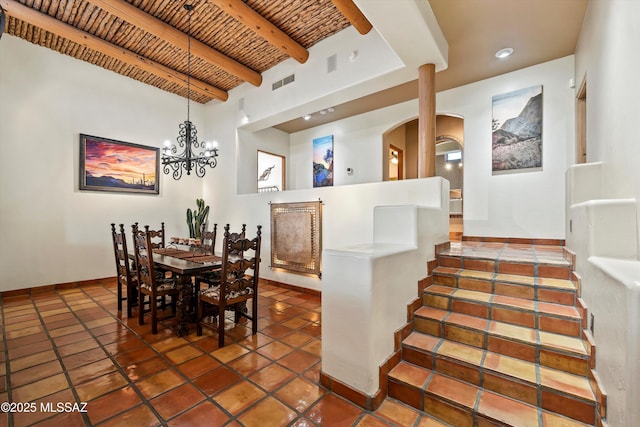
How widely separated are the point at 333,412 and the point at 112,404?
Answer: 148 centimetres

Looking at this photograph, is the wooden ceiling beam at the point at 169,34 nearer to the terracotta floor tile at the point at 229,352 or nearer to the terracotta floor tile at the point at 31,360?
the terracotta floor tile at the point at 31,360

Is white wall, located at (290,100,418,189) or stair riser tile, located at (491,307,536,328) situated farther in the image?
white wall, located at (290,100,418,189)

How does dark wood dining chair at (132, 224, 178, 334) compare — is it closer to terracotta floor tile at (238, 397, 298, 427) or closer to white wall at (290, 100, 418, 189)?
terracotta floor tile at (238, 397, 298, 427)

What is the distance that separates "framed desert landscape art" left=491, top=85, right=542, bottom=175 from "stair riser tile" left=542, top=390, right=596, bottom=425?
3.67 meters

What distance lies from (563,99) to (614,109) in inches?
94.6

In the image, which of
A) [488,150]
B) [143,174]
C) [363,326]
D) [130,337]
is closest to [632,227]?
[363,326]

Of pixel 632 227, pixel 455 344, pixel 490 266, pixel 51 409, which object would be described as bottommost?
pixel 51 409

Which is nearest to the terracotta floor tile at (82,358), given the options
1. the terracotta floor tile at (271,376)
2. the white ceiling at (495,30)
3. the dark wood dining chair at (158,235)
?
the dark wood dining chair at (158,235)

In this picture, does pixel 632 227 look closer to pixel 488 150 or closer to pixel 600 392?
pixel 600 392

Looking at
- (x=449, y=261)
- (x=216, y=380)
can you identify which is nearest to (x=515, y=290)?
(x=449, y=261)

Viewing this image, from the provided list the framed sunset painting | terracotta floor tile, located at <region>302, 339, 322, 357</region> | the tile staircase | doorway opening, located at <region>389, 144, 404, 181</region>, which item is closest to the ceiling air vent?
the framed sunset painting

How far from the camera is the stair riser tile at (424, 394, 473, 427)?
1.56 metres

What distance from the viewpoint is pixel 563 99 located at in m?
3.85

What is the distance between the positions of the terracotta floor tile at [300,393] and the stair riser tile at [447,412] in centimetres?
71
